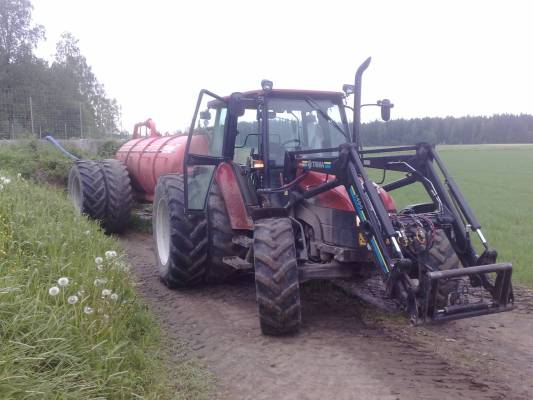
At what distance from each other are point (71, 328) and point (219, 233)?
2849mm

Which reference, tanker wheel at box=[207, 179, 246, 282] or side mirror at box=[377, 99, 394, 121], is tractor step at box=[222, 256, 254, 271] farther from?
side mirror at box=[377, 99, 394, 121]

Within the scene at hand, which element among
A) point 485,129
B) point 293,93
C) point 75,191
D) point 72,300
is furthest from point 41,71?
point 485,129

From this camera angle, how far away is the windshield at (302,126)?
6.08 meters

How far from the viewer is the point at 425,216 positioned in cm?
519

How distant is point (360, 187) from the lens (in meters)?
4.87

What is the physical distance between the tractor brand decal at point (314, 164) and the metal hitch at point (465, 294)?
1.50 metres

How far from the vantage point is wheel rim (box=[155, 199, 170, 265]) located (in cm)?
742

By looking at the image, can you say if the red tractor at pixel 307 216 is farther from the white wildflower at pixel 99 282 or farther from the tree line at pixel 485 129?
the tree line at pixel 485 129

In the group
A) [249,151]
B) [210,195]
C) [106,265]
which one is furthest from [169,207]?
Result: [106,265]

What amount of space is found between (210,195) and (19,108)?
1517cm

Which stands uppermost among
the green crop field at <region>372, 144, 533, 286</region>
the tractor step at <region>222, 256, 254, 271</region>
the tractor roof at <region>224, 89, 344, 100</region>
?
the tractor roof at <region>224, 89, 344, 100</region>

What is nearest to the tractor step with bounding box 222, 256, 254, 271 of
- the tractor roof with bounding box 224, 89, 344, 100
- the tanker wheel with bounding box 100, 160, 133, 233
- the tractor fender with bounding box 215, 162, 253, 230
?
the tractor fender with bounding box 215, 162, 253, 230

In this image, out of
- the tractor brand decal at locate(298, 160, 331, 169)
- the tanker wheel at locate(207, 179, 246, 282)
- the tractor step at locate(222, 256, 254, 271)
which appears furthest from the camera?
the tanker wheel at locate(207, 179, 246, 282)

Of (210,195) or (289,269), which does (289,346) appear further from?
(210,195)
